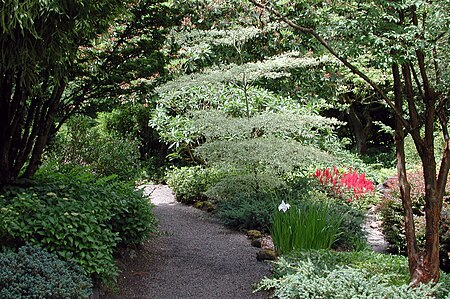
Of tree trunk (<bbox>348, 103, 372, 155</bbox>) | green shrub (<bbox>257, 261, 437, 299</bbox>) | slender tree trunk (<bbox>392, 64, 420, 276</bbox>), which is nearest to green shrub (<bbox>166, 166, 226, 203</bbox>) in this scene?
green shrub (<bbox>257, 261, 437, 299</bbox>)


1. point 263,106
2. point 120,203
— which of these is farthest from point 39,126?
point 263,106

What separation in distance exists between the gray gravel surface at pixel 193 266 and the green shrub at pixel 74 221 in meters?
0.40

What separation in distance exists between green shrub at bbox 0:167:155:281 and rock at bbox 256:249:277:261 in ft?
4.17

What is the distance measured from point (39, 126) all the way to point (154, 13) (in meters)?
2.02

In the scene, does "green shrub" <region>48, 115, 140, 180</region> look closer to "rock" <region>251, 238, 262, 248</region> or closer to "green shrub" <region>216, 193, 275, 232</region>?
"green shrub" <region>216, 193, 275, 232</region>

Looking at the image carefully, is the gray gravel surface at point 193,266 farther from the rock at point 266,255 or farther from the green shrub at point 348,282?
the green shrub at point 348,282

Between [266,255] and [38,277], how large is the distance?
2.57m

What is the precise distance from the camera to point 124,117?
1171cm

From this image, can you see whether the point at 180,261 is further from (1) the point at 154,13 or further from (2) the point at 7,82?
(1) the point at 154,13

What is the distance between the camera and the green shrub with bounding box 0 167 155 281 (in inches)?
141

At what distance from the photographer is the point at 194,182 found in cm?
870

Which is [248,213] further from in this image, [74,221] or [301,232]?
[74,221]

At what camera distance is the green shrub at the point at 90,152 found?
7.75 meters

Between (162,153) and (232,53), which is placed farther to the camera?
(162,153)
